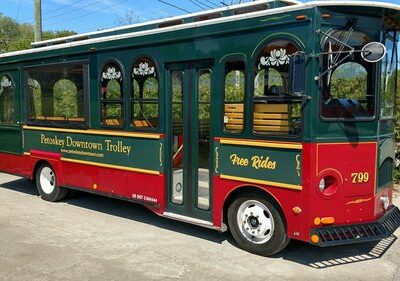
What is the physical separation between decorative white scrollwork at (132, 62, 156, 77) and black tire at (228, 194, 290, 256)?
2.12m

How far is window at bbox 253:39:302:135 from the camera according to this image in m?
5.16

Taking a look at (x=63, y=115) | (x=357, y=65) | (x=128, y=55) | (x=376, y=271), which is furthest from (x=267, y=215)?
(x=63, y=115)

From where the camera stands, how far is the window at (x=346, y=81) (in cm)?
507

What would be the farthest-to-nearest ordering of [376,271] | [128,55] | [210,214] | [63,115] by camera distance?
1. [63,115]
2. [128,55]
3. [210,214]
4. [376,271]

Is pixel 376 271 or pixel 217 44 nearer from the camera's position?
pixel 376 271

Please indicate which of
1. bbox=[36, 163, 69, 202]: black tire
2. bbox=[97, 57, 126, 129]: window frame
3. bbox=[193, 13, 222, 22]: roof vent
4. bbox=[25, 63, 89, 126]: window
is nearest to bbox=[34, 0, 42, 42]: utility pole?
bbox=[25, 63, 89, 126]: window

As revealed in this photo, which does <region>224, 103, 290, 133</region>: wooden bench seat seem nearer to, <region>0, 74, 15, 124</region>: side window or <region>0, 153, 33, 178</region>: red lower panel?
<region>0, 153, 33, 178</region>: red lower panel

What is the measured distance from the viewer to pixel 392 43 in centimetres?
591

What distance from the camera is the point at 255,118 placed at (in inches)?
216

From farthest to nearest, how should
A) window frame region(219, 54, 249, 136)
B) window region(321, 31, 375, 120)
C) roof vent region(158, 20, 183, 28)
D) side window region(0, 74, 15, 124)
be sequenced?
side window region(0, 74, 15, 124)
roof vent region(158, 20, 183, 28)
window frame region(219, 54, 249, 136)
window region(321, 31, 375, 120)

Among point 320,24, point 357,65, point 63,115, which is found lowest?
point 63,115

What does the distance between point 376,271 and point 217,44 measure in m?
3.09

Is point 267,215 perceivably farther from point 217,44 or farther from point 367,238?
point 217,44

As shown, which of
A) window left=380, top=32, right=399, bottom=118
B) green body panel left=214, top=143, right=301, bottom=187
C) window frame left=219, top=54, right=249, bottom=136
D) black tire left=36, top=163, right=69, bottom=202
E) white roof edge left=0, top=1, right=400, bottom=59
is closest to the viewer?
white roof edge left=0, top=1, right=400, bottom=59
